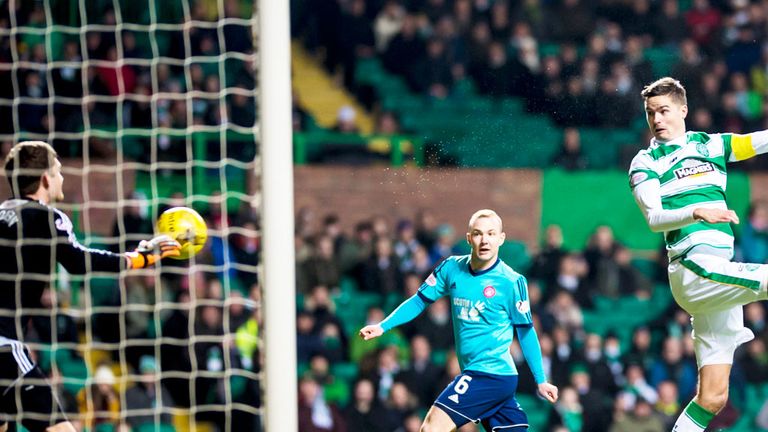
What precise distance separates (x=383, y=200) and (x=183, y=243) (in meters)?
6.72

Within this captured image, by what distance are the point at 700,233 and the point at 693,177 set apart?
0.29m

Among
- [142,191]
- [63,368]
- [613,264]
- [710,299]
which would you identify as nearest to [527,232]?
[613,264]

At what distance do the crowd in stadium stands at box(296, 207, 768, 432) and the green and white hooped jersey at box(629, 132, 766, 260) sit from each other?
4939 mm

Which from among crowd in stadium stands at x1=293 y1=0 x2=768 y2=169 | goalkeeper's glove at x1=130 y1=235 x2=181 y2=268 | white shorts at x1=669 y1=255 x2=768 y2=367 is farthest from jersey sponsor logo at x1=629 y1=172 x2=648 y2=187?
crowd in stadium stands at x1=293 y1=0 x2=768 y2=169

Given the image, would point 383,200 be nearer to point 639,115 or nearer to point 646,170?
point 639,115

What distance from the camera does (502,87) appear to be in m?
13.1

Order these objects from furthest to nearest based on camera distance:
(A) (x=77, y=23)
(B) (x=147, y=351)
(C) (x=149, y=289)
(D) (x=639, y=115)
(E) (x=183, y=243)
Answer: (D) (x=639, y=115) < (A) (x=77, y=23) < (C) (x=149, y=289) < (B) (x=147, y=351) < (E) (x=183, y=243)

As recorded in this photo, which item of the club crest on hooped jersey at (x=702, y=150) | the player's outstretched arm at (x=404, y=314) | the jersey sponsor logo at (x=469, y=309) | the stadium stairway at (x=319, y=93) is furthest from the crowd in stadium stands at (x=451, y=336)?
the club crest on hooped jersey at (x=702, y=150)

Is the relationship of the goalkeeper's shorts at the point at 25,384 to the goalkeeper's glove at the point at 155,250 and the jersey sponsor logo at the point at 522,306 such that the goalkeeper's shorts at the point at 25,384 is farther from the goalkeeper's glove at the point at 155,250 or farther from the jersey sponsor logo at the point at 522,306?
the jersey sponsor logo at the point at 522,306

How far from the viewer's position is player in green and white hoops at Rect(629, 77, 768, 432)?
6375 mm

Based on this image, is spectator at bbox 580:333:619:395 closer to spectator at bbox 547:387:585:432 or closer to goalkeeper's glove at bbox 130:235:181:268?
spectator at bbox 547:387:585:432

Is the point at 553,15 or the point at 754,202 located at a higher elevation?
the point at 553,15

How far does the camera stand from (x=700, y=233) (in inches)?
253

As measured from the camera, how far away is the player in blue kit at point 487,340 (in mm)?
6391
